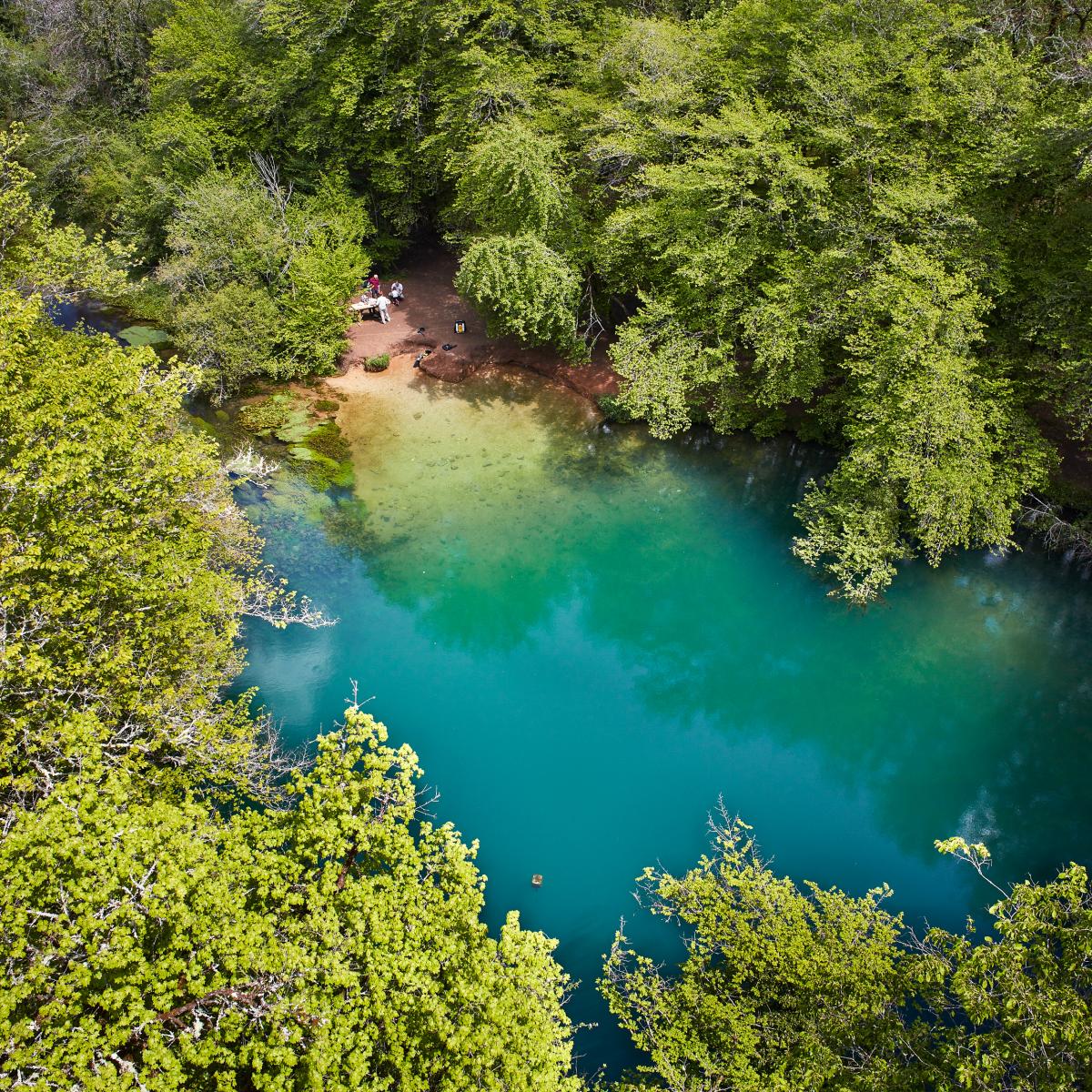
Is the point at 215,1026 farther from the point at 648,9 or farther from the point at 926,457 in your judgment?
the point at 648,9

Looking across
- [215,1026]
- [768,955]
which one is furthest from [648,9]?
[215,1026]

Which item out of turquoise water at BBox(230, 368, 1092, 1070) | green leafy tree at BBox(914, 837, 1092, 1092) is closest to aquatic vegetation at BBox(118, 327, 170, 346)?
turquoise water at BBox(230, 368, 1092, 1070)

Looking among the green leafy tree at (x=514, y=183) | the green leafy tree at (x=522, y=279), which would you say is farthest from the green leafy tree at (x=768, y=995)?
the green leafy tree at (x=514, y=183)

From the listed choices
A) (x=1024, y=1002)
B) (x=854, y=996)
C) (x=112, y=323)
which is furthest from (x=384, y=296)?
(x=1024, y=1002)

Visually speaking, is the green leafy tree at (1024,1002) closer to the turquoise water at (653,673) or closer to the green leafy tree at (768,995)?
the green leafy tree at (768,995)

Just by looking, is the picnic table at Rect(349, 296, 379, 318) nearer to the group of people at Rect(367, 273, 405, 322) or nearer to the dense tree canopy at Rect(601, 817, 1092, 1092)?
the group of people at Rect(367, 273, 405, 322)

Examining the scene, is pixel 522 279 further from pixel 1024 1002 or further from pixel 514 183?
pixel 1024 1002

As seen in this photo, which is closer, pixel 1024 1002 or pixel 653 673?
pixel 1024 1002
